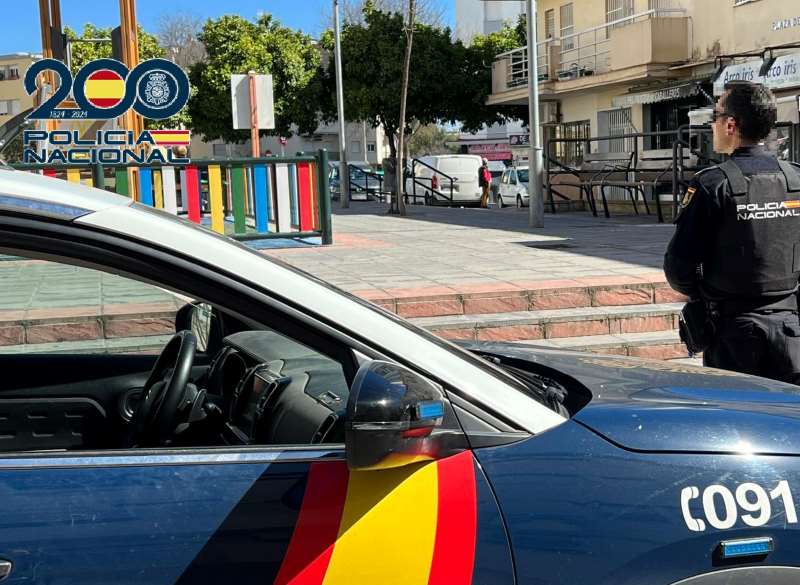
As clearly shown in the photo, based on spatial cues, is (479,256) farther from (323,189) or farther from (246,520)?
(246,520)

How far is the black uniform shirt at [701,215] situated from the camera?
372 centimetres

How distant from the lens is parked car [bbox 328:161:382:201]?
1528 inches

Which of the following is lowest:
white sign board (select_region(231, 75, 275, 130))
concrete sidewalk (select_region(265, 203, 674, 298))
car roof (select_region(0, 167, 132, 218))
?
concrete sidewalk (select_region(265, 203, 674, 298))

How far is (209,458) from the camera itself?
1.88 metres

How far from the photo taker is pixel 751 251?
12.1 ft

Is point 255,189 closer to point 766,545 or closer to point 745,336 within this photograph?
point 745,336

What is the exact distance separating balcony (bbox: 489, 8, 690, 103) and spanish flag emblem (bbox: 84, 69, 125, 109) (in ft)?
44.1

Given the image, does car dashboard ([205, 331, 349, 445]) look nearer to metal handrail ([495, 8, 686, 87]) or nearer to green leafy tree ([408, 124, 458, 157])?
metal handrail ([495, 8, 686, 87])

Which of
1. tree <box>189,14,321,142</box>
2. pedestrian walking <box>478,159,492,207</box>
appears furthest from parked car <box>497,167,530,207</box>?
tree <box>189,14,321,142</box>

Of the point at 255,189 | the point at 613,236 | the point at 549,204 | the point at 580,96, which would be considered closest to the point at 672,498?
the point at 255,189

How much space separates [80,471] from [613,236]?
13748 millimetres

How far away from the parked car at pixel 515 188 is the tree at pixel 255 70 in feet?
32.3

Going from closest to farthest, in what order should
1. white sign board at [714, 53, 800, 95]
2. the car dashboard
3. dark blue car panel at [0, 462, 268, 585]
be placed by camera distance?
dark blue car panel at [0, 462, 268, 585], the car dashboard, white sign board at [714, 53, 800, 95]

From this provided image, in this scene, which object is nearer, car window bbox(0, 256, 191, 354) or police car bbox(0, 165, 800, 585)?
police car bbox(0, 165, 800, 585)
